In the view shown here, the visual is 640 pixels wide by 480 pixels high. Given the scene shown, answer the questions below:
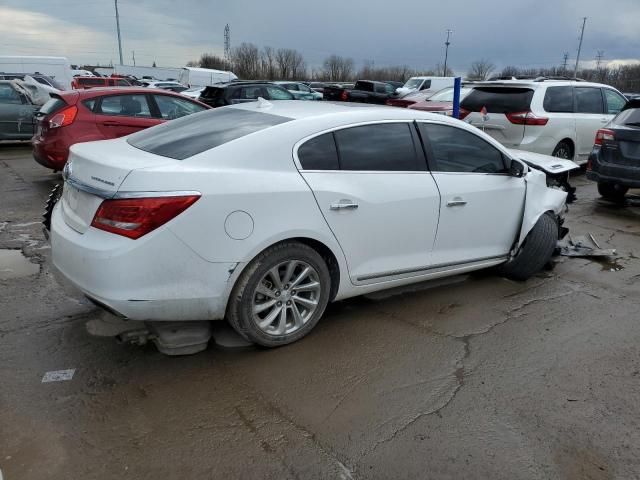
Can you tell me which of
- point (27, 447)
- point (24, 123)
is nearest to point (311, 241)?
point (27, 447)

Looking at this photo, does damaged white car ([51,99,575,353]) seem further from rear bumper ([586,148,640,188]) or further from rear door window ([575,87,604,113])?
rear door window ([575,87,604,113])

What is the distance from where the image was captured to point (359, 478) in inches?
96.5

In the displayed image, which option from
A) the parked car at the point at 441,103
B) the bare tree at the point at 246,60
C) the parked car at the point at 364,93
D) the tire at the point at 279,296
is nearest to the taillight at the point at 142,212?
the tire at the point at 279,296

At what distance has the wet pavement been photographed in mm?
2551

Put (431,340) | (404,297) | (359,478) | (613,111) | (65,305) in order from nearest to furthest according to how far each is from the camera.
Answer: (359,478)
(431,340)
(65,305)
(404,297)
(613,111)

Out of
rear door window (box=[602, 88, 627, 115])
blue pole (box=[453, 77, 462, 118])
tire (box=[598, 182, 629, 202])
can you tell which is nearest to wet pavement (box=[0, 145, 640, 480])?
tire (box=[598, 182, 629, 202])

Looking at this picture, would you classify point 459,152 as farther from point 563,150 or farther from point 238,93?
point 238,93

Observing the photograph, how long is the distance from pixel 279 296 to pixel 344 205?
2.42 ft

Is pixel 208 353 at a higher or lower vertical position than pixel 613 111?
lower

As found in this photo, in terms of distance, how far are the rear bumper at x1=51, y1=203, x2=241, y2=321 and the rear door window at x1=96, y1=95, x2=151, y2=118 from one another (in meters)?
5.56

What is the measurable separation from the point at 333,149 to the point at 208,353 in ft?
5.25

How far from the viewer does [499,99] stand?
9391 millimetres

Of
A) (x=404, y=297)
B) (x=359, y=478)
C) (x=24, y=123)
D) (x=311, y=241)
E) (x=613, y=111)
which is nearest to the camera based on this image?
(x=359, y=478)

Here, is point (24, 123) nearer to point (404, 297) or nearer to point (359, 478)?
point (404, 297)
